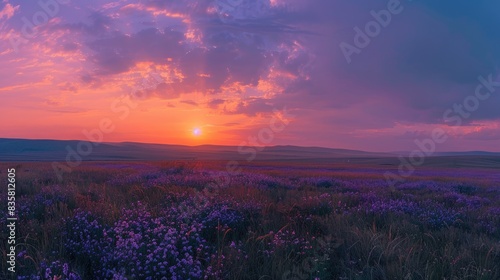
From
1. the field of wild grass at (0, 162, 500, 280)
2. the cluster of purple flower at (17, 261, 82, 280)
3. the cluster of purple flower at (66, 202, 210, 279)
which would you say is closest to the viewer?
the cluster of purple flower at (17, 261, 82, 280)

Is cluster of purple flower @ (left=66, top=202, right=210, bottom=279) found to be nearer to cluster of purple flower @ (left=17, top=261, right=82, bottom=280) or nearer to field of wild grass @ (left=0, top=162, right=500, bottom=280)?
field of wild grass @ (left=0, top=162, right=500, bottom=280)

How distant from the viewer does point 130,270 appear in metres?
3.78

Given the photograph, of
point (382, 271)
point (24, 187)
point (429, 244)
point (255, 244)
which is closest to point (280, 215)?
point (255, 244)

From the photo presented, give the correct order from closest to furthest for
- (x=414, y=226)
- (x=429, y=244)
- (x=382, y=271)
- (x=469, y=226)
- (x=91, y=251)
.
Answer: (x=382, y=271)
(x=91, y=251)
(x=429, y=244)
(x=414, y=226)
(x=469, y=226)

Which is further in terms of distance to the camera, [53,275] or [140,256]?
[140,256]

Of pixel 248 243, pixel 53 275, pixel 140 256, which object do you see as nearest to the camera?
pixel 53 275

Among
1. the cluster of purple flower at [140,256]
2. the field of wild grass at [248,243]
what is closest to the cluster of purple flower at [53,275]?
the field of wild grass at [248,243]

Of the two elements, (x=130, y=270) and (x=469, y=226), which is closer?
(x=130, y=270)

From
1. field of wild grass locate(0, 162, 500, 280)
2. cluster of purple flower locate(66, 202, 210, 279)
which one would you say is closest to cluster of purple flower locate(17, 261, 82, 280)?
field of wild grass locate(0, 162, 500, 280)

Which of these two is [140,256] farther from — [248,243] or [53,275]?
[248,243]

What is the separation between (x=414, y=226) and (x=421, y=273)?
236cm

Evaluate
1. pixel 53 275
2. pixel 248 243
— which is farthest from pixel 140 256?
pixel 248 243

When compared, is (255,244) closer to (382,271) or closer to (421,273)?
(382,271)

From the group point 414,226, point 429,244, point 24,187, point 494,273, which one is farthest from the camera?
point 24,187
